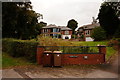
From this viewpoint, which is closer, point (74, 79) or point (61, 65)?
point (74, 79)

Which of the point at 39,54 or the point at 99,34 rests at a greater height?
the point at 99,34

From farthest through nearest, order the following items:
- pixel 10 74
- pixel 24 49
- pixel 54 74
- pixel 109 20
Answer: pixel 109 20
pixel 24 49
pixel 54 74
pixel 10 74

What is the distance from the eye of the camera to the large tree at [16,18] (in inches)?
721

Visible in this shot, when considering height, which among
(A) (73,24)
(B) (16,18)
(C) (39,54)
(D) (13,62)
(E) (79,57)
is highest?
(A) (73,24)

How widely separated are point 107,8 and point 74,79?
22.1m

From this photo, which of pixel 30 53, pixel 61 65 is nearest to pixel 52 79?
pixel 61 65

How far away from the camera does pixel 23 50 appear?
10258 millimetres

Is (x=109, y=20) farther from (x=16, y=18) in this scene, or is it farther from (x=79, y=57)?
(x=79, y=57)

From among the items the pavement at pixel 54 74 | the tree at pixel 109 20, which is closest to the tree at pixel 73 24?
the tree at pixel 109 20

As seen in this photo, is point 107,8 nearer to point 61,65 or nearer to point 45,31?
point 61,65

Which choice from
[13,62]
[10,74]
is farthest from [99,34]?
[10,74]

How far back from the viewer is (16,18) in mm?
19578

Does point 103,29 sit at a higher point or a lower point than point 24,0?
lower

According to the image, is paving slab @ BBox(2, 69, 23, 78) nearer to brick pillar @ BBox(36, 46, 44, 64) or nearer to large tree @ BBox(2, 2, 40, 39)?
brick pillar @ BBox(36, 46, 44, 64)
